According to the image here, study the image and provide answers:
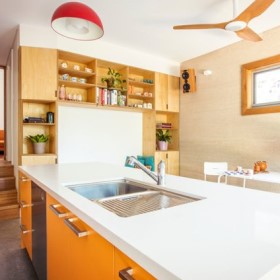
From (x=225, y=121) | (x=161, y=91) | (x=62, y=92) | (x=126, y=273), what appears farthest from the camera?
(x=161, y=91)

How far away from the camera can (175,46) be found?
409cm

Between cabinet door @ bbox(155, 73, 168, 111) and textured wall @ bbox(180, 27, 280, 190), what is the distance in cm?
45

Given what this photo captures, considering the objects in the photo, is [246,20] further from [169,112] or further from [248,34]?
[169,112]

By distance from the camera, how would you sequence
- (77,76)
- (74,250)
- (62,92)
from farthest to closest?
(77,76)
(62,92)
(74,250)

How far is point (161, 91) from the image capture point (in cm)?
461

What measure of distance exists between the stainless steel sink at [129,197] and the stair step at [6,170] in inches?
128

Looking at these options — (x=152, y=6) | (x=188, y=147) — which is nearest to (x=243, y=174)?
(x=188, y=147)

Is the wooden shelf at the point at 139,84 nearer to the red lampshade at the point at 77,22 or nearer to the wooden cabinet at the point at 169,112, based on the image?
the wooden cabinet at the point at 169,112

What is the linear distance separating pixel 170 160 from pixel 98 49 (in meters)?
2.51

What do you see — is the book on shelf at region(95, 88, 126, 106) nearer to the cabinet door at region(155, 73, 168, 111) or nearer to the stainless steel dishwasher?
the cabinet door at region(155, 73, 168, 111)

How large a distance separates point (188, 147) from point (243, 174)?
186 cm

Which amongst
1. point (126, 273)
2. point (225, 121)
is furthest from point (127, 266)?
point (225, 121)

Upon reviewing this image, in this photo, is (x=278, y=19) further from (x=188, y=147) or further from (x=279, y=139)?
(x=188, y=147)

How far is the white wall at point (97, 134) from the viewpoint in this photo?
155 inches
